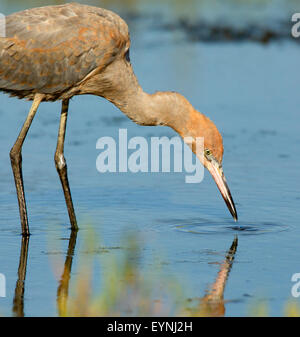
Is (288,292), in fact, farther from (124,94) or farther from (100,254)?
(124,94)

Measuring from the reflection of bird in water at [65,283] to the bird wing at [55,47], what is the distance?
1.44 metres

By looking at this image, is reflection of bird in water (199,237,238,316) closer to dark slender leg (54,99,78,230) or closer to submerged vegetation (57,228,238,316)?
submerged vegetation (57,228,238,316)

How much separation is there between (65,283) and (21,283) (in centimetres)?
31

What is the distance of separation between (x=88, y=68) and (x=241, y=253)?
2.11 meters

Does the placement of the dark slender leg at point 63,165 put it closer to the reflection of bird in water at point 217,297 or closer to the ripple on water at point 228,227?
the ripple on water at point 228,227

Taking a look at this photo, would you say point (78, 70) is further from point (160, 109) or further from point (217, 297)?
point (217, 297)

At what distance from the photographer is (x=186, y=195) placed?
9148 millimetres

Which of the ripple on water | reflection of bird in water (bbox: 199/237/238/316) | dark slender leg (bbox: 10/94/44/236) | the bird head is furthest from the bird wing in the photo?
reflection of bird in water (bbox: 199/237/238/316)

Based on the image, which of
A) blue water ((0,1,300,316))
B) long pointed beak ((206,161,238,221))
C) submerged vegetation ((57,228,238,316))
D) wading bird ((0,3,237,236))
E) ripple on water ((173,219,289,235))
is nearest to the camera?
submerged vegetation ((57,228,238,316))

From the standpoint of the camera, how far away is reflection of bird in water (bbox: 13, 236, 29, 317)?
6156 millimetres

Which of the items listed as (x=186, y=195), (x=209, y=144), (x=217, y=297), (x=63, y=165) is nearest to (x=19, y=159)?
(x=63, y=165)

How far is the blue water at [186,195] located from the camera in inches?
271

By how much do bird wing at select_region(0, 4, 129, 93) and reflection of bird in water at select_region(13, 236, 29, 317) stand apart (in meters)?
1.42
